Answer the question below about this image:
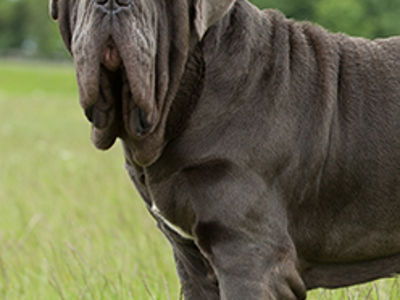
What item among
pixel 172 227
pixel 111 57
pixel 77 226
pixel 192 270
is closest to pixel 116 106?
pixel 111 57

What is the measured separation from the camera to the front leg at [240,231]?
7.14ft

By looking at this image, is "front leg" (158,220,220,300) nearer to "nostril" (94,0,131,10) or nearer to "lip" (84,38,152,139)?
"lip" (84,38,152,139)

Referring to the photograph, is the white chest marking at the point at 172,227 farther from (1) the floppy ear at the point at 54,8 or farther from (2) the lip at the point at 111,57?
(1) the floppy ear at the point at 54,8

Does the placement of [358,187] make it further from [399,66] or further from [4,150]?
[4,150]

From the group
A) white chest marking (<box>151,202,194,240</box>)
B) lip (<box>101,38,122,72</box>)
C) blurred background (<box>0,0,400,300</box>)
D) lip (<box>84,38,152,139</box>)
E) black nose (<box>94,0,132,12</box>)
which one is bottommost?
blurred background (<box>0,0,400,300</box>)


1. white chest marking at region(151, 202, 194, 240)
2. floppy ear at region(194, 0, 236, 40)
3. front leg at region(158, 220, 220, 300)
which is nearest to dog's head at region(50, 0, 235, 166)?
floppy ear at region(194, 0, 236, 40)

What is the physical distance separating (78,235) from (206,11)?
8.73 ft

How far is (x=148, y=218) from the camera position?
190 inches

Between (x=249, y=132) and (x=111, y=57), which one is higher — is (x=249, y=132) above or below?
below

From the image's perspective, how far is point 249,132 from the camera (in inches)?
87.7

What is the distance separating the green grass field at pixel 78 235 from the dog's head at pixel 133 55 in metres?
0.92

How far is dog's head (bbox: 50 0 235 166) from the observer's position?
201 centimetres

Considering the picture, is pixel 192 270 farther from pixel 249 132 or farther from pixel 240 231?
pixel 249 132

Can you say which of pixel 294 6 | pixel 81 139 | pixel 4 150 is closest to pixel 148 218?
pixel 4 150
